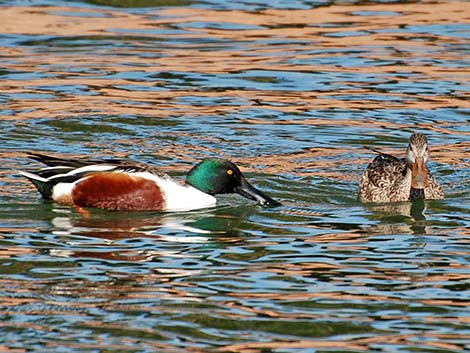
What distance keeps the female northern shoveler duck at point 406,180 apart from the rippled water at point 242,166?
0.17m

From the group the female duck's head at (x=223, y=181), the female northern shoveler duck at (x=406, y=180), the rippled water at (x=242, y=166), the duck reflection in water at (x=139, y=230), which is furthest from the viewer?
the female northern shoveler duck at (x=406, y=180)

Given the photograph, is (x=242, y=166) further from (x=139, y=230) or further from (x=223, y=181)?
(x=139, y=230)

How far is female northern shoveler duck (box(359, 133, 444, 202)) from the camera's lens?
12.8m

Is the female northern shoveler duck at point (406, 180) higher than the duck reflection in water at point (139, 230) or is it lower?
higher

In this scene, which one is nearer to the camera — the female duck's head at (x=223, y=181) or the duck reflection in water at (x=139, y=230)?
the duck reflection in water at (x=139, y=230)

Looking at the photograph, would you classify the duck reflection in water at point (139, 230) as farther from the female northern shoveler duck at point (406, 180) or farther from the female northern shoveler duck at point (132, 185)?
the female northern shoveler duck at point (406, 180)

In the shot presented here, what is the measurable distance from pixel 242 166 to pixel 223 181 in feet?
5.64

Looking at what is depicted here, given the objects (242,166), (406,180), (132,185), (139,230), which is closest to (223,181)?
(132,185)

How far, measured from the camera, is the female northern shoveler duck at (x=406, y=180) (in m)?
12.8

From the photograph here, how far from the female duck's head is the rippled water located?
172 millimetres

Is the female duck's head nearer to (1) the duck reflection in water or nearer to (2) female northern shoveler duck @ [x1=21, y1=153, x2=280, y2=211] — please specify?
(2) female northern shoveler duck @ [x1=21, y1=153, x2=280, y2=211]

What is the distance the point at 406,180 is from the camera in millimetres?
13141

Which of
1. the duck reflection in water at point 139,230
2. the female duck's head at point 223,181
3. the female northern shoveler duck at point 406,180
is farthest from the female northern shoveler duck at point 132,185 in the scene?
the female northern shoveler duck at point 406,180

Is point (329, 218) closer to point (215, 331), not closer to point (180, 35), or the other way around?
point (215, 331)
